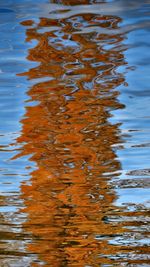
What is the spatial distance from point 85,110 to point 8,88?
0.47 m

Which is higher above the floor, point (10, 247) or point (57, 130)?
point (57, 130)

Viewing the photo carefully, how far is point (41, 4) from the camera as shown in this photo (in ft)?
15.4

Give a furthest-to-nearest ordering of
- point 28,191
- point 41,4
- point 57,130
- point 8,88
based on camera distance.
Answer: point 41,4
point 8,88
point 57,130
point 28,191

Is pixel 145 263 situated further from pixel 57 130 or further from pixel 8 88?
pixel 8 88

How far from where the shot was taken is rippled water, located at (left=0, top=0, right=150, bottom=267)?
2.64 metres

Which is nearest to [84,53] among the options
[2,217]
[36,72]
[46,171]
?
[36,72]

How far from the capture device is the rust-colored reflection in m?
2.65

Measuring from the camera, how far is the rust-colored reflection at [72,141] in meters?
2.65

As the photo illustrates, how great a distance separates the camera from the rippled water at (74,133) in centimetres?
264

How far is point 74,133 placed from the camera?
3.54m

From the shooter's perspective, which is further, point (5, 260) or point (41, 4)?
point (41, 4)

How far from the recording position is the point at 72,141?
137 inches

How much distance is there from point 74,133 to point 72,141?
0.08 meters

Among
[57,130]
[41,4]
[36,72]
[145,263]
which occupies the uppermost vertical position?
[41,4]
